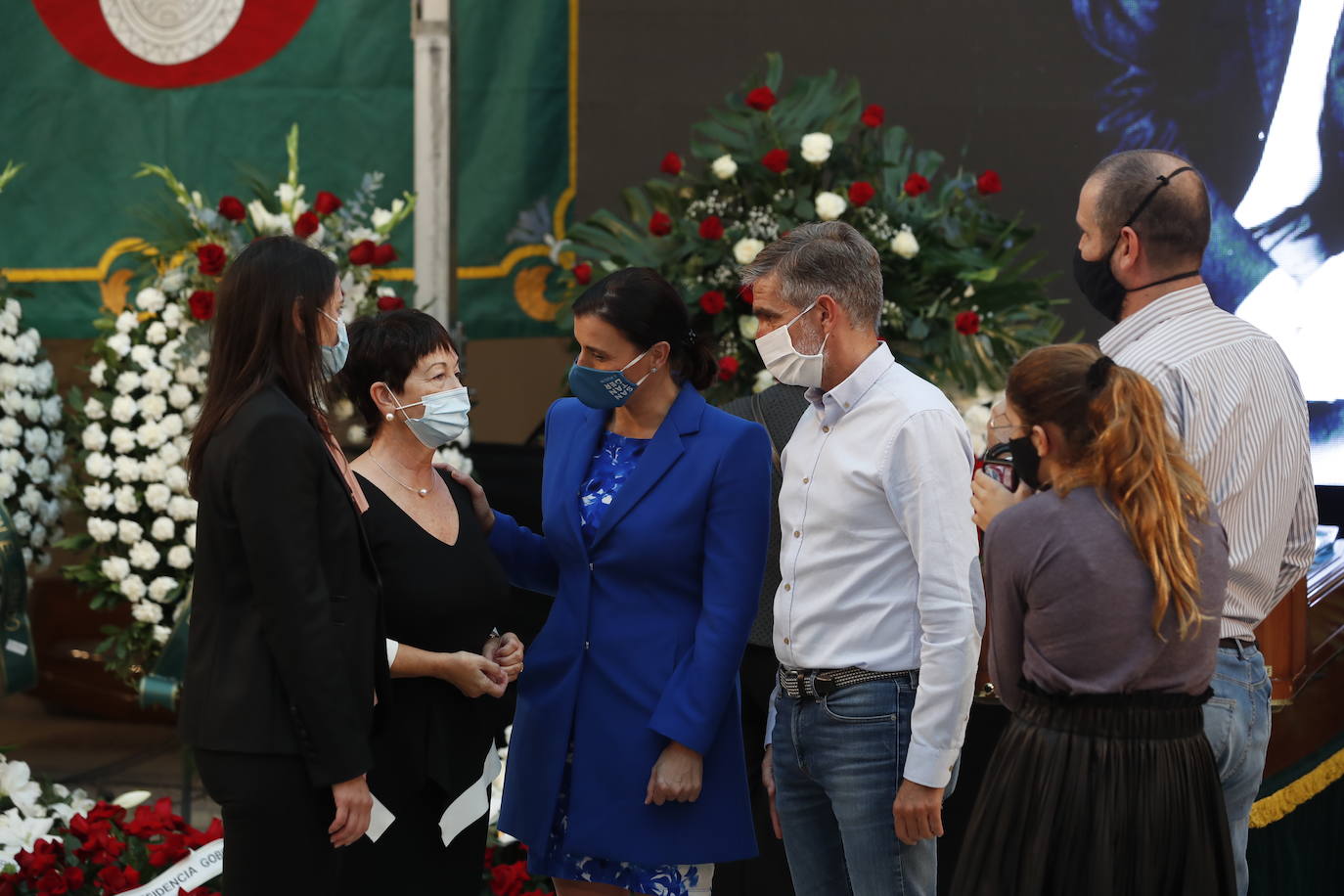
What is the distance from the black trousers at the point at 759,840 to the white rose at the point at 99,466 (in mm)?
1793

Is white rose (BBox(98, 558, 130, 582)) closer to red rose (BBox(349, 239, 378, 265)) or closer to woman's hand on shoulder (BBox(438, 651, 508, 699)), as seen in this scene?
red rose (BBox(349, 239, 378, 265))

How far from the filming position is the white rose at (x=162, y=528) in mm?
3830

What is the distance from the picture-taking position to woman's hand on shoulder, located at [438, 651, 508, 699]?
248 centimetres

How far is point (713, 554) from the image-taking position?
244cm

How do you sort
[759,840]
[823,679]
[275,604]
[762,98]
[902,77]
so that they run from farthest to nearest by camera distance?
1. [902,77]
2. [762,98]
3. [759,840]
4. [823,679]
5. [275,604]

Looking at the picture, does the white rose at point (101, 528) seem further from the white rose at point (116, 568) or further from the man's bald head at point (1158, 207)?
the man's bald head at point (1158, 207)

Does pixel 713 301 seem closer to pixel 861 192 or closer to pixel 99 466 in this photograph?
pixel 861 192

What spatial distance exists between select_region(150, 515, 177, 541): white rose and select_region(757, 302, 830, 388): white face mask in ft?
6.88

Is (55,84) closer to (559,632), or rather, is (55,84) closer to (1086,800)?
(559,632)

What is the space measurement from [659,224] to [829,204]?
446mm

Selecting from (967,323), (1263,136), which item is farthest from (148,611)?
(1263,136)

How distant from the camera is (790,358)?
2.33 meters

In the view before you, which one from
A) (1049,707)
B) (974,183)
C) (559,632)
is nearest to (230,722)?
(559,632)

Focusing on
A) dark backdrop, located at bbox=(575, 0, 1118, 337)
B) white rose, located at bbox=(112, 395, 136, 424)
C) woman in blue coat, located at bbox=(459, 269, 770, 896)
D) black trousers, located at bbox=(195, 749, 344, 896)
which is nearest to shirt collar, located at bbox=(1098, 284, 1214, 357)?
woman in blue coat, located at bbox=(459, 269, 770, 896)
